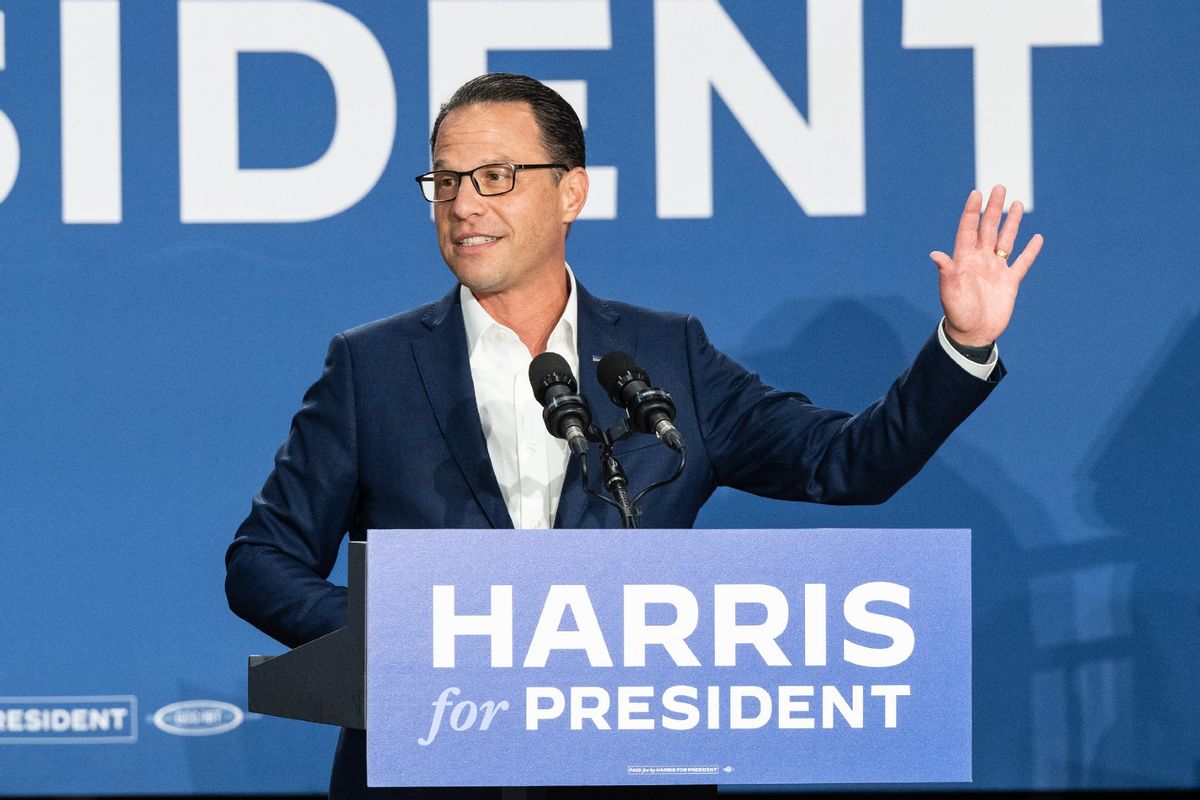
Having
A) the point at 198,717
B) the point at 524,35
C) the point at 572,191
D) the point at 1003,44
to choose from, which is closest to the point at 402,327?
the point at 572,191

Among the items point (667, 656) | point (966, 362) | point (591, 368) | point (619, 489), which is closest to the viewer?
point (667, 656)

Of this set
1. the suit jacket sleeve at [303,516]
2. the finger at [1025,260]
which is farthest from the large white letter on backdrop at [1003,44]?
the suit jacket sleeve at [303,516]

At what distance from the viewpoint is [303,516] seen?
6.73 ft

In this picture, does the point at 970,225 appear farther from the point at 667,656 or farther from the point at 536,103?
the point at 667,656

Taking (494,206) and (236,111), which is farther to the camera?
(236,111)

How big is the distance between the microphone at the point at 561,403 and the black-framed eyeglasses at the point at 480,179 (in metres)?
0.47

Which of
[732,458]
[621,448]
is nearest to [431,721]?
[621,448]

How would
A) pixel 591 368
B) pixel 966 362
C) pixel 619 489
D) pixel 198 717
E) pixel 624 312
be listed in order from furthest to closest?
pixel 198 717 < pixel 624 312 < pixel 591 368 < pixel 966 362 < pixel 619 489

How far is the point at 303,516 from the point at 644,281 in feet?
5.69

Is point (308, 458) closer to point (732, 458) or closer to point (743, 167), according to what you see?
point (732, 458)

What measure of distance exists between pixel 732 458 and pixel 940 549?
791 mm

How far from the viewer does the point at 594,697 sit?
4.85 ft

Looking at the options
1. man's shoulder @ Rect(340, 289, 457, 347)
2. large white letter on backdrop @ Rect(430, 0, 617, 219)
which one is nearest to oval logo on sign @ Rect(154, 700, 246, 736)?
large white letter on backdrop @ Rect(430, 0, 617, 219)

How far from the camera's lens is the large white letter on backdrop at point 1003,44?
11.9ft
